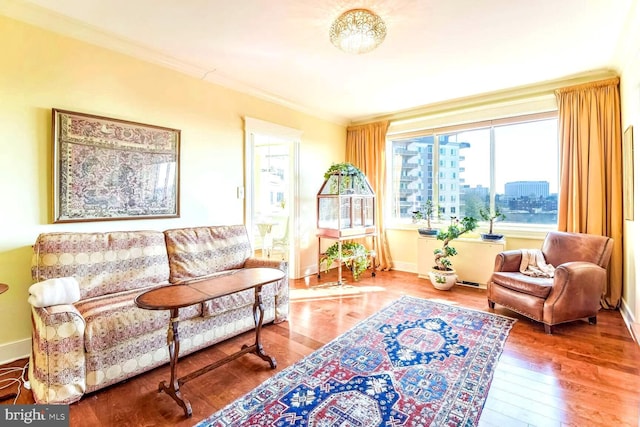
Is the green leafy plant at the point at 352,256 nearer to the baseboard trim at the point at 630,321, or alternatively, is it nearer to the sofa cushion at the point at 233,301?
the sofa cushion at the point at 233,301

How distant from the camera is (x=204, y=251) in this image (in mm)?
3047

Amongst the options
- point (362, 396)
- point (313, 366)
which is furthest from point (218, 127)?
point (362, 396)

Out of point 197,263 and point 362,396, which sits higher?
point 197,263

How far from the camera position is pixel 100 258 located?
2.40 metres

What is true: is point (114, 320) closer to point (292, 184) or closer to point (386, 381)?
point (386, 381)

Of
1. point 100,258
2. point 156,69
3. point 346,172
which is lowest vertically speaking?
point 100,258

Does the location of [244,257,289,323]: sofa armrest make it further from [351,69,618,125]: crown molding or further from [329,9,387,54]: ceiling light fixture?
[351,69,618,125]: crown molding

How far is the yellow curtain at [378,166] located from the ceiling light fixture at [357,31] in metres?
2.75

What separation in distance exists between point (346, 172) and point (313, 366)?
2940 mm

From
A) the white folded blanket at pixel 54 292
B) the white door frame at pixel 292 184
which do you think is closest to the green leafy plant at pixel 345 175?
the white door frame at pixel 292 184

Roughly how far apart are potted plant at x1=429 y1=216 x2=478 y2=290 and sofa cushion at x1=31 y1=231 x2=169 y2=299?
10.9 feet

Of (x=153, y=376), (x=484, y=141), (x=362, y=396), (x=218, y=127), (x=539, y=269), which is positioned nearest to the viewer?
(x=362, y=396)

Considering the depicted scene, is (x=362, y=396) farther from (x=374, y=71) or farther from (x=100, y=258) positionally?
(x=374, y=71)

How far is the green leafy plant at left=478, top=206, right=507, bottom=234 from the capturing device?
424cm
